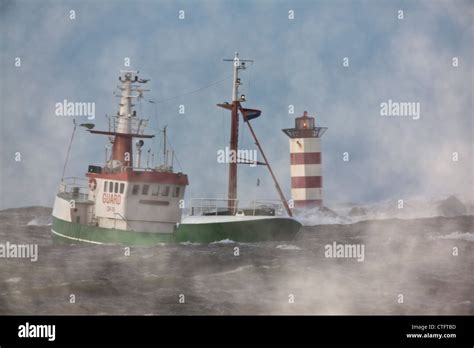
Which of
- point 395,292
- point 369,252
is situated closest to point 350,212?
point 369,252

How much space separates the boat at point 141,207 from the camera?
29219mm

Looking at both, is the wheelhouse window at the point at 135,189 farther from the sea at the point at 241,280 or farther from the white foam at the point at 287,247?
the white foam at the point at 287,247

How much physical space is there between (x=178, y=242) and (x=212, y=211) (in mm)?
3260

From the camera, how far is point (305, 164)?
1508 inches

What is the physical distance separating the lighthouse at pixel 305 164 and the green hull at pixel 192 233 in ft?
12.4

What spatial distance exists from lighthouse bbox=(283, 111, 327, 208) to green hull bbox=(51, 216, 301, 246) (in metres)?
3.79

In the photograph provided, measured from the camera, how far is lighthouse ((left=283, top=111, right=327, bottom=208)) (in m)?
36.9

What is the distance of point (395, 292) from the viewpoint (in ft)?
65.1
